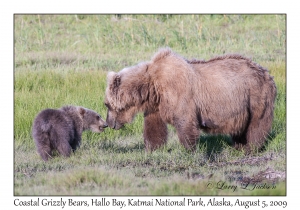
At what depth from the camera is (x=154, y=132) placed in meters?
9.49

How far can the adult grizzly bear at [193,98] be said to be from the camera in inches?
355

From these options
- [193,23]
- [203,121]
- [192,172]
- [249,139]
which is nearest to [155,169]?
[192,172]

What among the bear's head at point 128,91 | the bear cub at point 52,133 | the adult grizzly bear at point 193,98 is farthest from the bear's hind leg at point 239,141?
the bear cub at point 52,133

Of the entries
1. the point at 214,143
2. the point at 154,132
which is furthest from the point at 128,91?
the point at 214,143

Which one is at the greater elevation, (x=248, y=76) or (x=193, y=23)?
(x=193, y=23)

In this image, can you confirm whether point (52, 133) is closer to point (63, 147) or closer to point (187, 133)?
point (63, 147)

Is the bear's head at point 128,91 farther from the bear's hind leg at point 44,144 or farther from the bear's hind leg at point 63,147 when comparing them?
the bear's hind leg at point 44,144

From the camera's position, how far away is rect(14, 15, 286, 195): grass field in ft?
25.2

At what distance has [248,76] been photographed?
378 inches

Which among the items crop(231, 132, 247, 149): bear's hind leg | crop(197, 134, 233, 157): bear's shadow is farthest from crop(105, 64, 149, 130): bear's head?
crop(231, 132, 247, 149): bear's hind leg

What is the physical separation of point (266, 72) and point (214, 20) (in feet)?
33.2

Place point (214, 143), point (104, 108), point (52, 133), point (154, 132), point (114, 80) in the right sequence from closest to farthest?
point (52, 133) < point (114, 80) < point (154, 132) < point (214, 143) < point (104, 108)

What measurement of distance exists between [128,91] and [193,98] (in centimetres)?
98

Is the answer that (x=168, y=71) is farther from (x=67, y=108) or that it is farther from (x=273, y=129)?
(x=273, y=129)
